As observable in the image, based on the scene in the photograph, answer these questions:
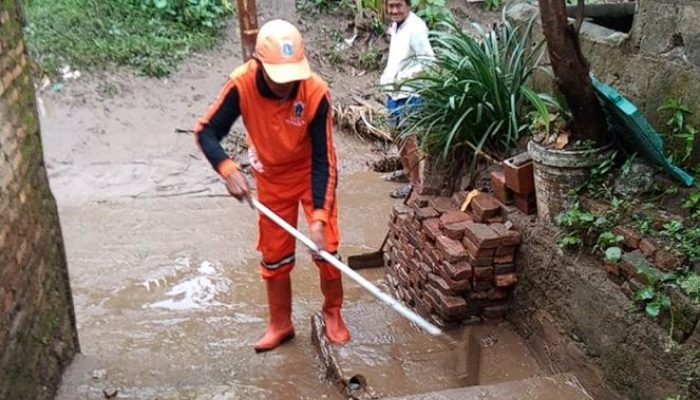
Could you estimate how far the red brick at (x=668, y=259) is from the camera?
2.72 m

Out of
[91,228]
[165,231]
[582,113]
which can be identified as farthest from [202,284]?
[582,113]

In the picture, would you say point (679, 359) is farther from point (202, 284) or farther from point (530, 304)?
point (202, 284)

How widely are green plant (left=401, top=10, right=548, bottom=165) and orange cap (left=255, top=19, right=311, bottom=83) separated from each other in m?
1.08

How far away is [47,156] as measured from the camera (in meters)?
7.20

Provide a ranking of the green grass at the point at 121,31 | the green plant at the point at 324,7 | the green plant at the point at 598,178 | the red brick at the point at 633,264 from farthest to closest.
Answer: the green plant at the point at 324,7 < the green grass at the point at 121,31 < the green plant at the point at 598,178 < the red brick at the point at 633,264

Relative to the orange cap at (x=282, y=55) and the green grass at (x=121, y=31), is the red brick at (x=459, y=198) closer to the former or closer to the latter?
the orange cap at (x=282, y=55)

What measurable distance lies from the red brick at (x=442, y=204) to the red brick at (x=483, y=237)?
1.31 feet

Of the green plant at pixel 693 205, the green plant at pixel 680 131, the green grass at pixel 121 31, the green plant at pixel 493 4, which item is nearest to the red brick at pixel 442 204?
the green plant at pixel 680 131

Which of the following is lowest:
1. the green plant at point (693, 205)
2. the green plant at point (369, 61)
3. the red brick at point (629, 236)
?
the green plant at point (369, 61)

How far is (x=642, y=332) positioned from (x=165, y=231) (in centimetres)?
391

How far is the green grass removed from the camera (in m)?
8.48

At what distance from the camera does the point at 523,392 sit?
288cm

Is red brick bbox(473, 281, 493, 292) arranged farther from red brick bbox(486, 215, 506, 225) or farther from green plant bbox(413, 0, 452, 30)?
green plant bbox(413, 0, 452, 30)

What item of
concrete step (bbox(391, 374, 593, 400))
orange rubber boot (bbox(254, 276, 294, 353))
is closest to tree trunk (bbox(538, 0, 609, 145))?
concrete step (bbox(391, 374, 593, 400))
